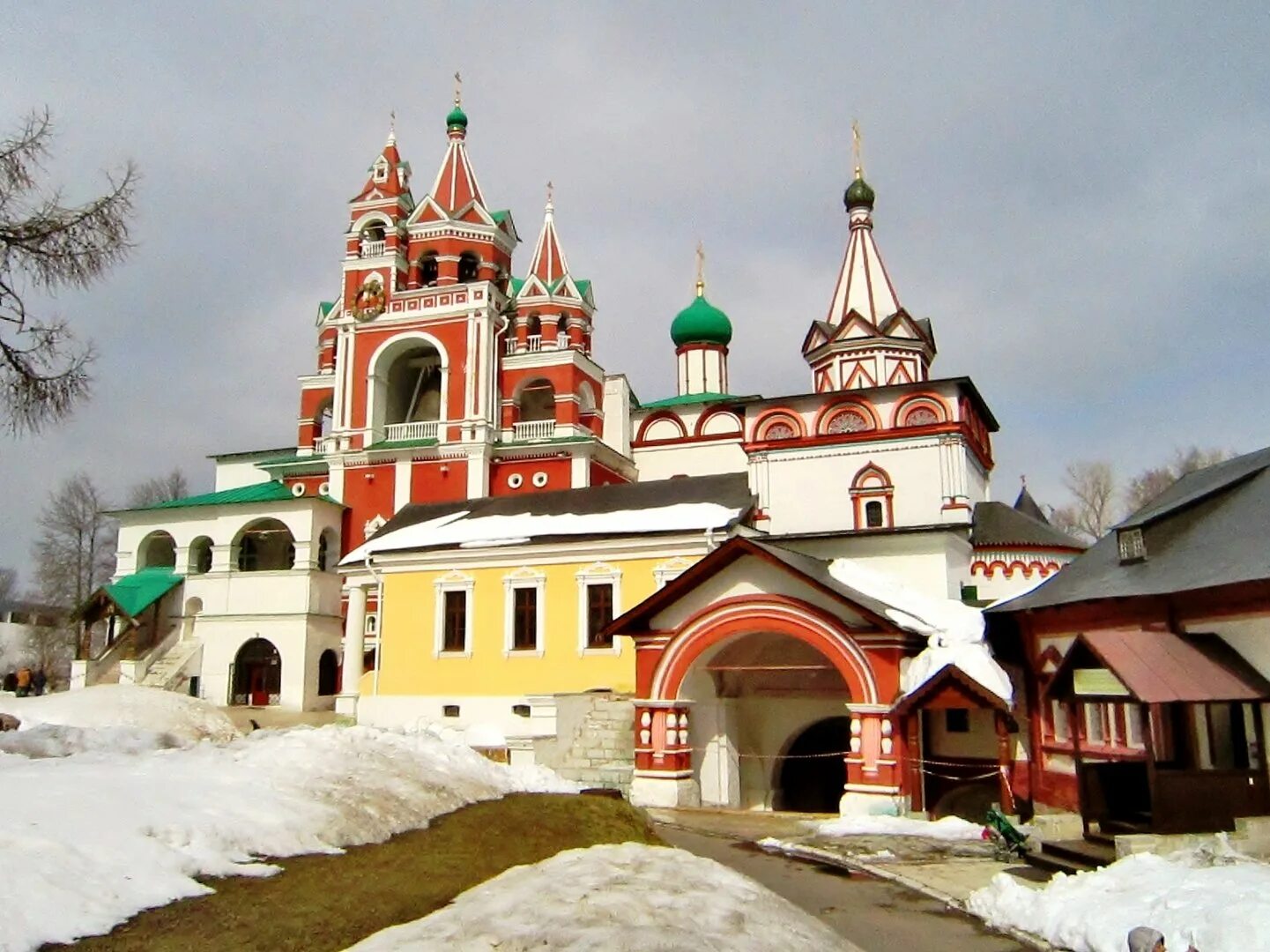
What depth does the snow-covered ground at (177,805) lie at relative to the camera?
19.0ft

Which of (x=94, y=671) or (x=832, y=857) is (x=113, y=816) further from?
(x=94, y=671)

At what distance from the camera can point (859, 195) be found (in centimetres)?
3412

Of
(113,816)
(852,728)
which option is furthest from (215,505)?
(113,816)

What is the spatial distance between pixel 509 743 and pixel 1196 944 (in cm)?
1462

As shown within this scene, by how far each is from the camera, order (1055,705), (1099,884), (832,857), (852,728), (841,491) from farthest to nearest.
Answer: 1. (841,491)
2. (852,728)
3. (1055,705)
4. (832,857)
5. (1099,884)

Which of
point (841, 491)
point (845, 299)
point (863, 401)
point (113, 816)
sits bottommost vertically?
point (113, 816)

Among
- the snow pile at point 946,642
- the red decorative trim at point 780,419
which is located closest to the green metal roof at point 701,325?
the red decorative trim at point 780,419

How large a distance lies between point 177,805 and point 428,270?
1355 inches

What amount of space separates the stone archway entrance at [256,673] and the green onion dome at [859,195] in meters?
22.9

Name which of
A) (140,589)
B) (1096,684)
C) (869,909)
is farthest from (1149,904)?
(140,589)

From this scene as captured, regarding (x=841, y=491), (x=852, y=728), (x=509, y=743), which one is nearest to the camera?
(x=852, y=728)

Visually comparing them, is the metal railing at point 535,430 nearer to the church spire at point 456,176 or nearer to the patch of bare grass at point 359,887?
the church spire at point 456,176

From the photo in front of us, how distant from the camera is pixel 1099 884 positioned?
9.12m

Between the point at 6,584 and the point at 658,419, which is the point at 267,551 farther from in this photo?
the point at 6,584
